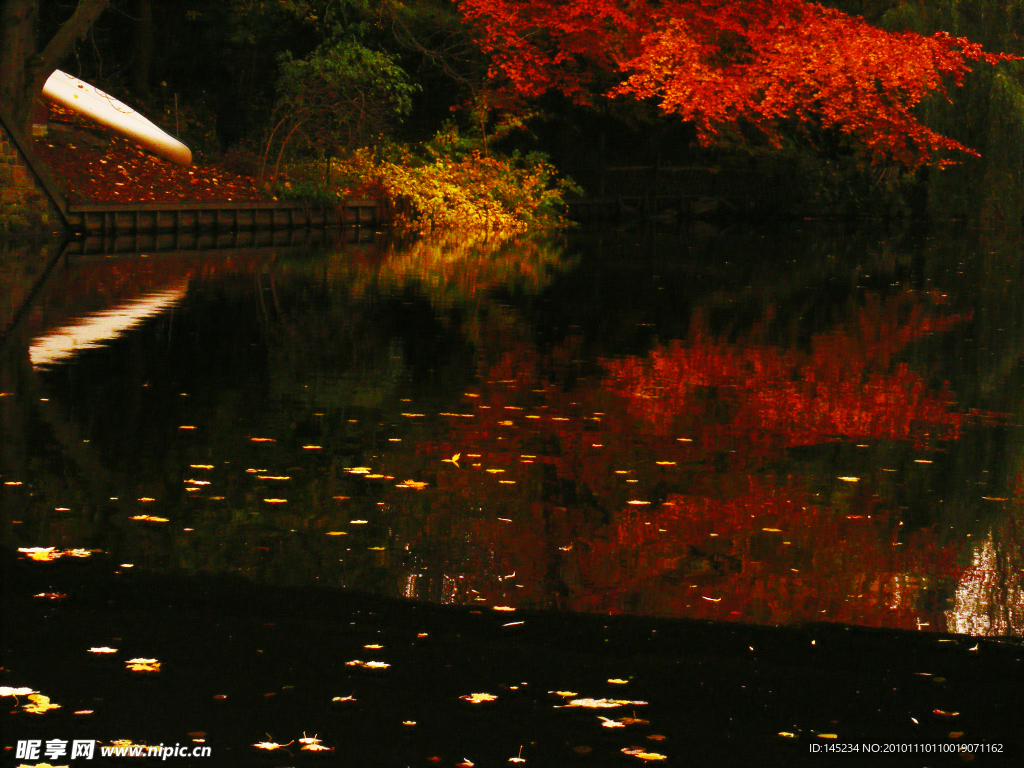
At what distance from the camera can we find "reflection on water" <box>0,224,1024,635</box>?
646 cm

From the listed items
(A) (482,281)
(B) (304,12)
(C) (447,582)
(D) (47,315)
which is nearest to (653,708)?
(C) (447,582)

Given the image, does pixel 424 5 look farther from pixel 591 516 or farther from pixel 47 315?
pixel 591 516

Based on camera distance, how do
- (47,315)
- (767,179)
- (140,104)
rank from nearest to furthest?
(47,315) → (140,104) → (767,179)

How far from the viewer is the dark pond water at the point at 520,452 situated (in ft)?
20.8

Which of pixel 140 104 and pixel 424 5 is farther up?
pixel 424 5

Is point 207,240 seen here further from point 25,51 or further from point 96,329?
point 96,329

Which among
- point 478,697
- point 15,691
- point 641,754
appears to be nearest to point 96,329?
point 15,691

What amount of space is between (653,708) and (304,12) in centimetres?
3215

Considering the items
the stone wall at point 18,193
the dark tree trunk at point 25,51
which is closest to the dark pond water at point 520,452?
the stone wall at point 18,193

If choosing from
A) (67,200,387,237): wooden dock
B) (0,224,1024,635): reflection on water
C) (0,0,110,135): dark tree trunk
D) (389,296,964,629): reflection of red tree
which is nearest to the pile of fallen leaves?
(67,200,387,237): wooden dock

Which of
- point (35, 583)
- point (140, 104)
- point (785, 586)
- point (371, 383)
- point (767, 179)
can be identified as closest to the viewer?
point (35, 583)

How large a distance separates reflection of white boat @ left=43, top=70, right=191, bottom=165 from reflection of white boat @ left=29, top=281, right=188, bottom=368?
51.7 feet

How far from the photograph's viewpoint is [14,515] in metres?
7.02

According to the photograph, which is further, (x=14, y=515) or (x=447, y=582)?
(x=14, y=515)
